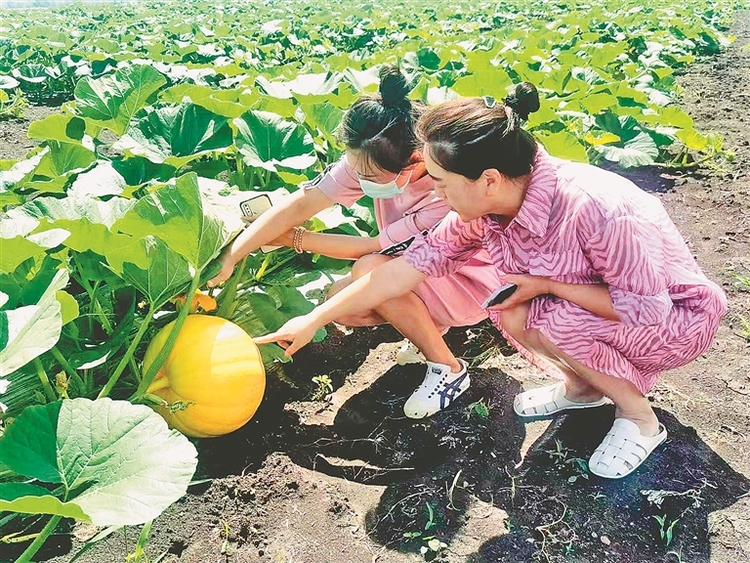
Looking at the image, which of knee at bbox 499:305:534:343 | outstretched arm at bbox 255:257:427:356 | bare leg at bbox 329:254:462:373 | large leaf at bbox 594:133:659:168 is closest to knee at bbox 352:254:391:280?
bare leg at bbox 329:254:462:373

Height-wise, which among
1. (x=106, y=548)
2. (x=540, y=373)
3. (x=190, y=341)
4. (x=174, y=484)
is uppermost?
(x=174, y=484)

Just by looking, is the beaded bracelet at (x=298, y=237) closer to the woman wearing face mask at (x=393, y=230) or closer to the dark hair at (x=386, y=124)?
the woman wearing face mask at (x=393, y=230)

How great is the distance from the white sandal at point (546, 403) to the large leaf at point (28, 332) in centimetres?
137

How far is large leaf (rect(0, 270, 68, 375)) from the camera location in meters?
1.27

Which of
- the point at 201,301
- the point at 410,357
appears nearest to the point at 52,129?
the point at 201,301

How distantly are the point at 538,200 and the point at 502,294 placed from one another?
0.30 metres

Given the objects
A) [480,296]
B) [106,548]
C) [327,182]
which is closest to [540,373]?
[480,296]

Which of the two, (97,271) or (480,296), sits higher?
(97,271)

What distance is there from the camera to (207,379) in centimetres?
183

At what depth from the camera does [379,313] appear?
2271 millimetres

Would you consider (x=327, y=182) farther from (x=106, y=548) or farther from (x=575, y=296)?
(x=106, y=548)

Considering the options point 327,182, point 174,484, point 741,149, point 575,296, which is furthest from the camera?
point 741,149

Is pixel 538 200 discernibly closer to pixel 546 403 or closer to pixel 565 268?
pixel 565 268

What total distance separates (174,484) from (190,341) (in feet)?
2.35
